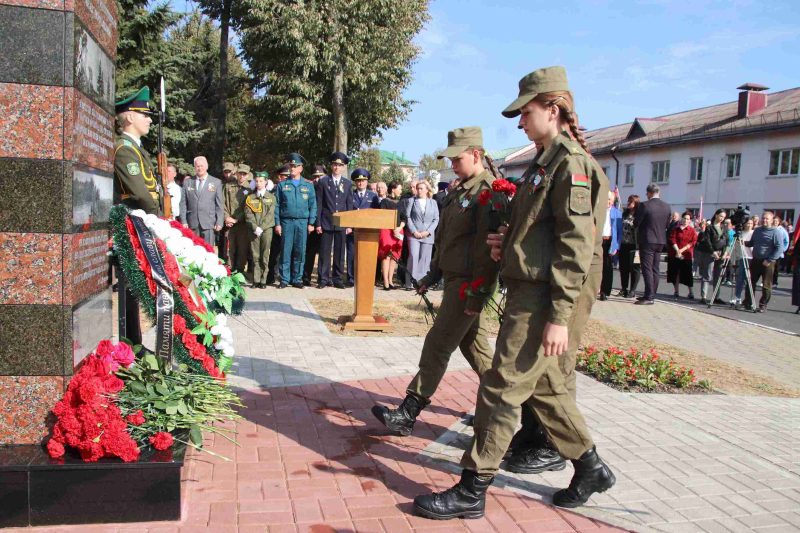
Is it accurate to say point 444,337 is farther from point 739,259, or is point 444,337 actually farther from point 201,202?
point 739,259

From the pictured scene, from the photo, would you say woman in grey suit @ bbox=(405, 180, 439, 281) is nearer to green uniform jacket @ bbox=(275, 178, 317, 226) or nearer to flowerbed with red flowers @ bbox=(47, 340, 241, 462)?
green uniform jacket @ bbox=(275, 178, 317, 226)

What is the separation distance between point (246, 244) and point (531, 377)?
30.8ft

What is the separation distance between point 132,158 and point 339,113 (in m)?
23.8

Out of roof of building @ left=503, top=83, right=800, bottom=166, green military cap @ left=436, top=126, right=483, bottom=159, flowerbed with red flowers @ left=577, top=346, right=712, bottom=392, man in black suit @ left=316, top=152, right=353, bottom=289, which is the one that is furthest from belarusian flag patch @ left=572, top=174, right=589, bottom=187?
roof of building @ left=503, top=83, right=800, bottom=166

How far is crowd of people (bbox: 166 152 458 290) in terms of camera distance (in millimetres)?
11766

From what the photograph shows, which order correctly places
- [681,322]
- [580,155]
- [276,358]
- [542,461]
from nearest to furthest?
[580,155] → [542,461] → [276,358] → [681,322]

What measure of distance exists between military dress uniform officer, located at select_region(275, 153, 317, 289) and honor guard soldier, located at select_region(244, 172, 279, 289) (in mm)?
203

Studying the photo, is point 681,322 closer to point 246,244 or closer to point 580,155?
point 246,244

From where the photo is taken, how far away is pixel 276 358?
6.69 metres

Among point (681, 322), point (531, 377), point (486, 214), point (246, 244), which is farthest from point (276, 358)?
point (681, 322)

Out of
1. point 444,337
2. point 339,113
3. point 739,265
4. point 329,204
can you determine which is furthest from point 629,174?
point 444,337

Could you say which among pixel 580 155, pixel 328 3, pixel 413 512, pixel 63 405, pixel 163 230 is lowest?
pixel 413 512

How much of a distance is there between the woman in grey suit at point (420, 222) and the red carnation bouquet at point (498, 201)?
8018 millimetres

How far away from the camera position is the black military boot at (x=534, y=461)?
412 cm
